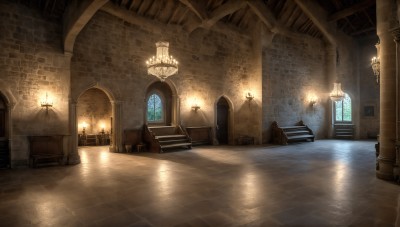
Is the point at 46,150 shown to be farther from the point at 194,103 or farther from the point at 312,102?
the point at 312,102

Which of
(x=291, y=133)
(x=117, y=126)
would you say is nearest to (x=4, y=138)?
(x=117, y=126)

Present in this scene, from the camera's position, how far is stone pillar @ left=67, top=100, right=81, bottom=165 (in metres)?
7.86

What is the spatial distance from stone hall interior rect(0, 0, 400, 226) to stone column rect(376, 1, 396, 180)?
0.02 m

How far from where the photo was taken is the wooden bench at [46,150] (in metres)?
7.41

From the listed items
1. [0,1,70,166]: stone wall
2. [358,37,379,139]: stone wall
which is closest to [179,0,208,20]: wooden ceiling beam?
[0,1,70,166]: stone wall

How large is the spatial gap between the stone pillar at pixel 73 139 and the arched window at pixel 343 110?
14122mm

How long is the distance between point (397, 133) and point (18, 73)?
956cm

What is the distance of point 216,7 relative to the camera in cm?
1062

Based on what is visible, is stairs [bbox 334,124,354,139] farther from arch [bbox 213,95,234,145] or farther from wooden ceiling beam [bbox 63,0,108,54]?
wooden ceiling beam [bbox 63,0,108,54]

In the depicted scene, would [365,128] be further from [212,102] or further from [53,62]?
[53,62]

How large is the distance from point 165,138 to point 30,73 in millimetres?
4942

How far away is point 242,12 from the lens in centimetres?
1207

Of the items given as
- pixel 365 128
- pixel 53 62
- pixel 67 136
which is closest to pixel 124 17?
pixel 53 62

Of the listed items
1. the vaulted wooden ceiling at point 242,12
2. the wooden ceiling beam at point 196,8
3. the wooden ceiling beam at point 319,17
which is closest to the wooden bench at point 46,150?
the vaulted wooden ceiling at point 242,12
